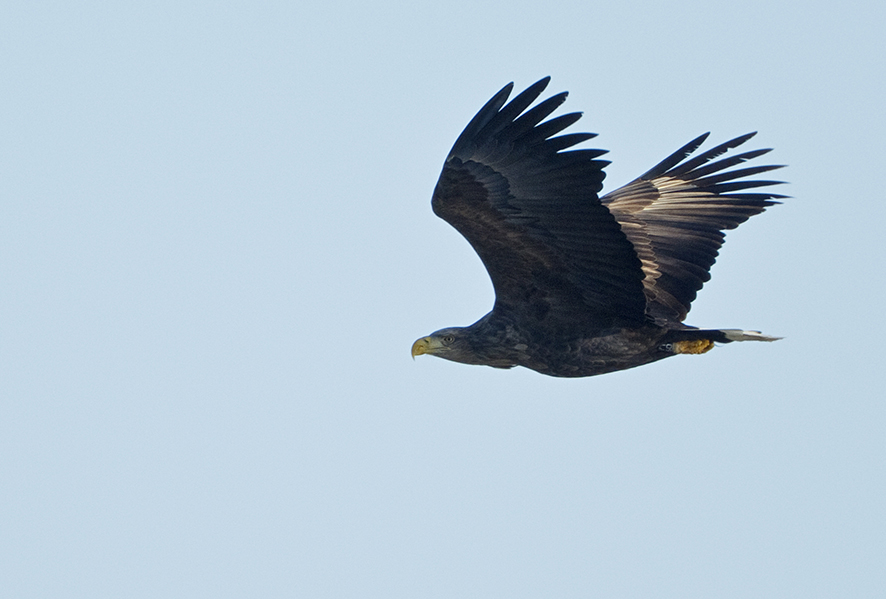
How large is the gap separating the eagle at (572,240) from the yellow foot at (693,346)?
0.01 meters

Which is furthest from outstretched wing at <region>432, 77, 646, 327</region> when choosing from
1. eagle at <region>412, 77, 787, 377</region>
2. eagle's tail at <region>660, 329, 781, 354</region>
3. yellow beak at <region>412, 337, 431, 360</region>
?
yellow beak at <region>412, 337, 431, 360</region>

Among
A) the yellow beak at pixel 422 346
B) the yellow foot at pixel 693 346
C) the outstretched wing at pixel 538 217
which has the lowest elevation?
the yellow foot at pixel 693 346

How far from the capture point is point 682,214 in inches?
430

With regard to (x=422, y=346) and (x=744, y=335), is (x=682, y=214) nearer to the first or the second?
(x=744, y=335)

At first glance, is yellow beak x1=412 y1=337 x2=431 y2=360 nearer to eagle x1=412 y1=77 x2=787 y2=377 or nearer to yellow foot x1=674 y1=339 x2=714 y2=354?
eagle x1=412 y1=77 x2=787 y2=377

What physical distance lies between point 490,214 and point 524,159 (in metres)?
0.53

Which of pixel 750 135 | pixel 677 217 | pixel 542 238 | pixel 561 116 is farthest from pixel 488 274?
pixel 750 135

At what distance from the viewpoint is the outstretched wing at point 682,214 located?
1029 cm

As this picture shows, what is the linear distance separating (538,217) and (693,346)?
179cm

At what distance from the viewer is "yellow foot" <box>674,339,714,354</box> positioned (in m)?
9.75

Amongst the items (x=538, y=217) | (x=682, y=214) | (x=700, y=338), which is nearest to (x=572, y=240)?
(x=538, y=217)

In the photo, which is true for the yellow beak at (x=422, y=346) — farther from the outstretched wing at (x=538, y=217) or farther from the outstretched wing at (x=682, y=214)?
the outstretched wing at (x=682, y=214)

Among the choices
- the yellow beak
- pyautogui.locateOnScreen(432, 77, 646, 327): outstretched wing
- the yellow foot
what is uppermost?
pyautogui.locateOnScreen(432, 77, 646, 327): outstretched wing

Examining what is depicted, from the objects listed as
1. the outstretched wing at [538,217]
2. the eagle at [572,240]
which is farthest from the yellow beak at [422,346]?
the outstretched wing at [538,217]
